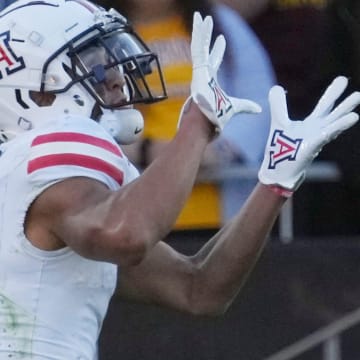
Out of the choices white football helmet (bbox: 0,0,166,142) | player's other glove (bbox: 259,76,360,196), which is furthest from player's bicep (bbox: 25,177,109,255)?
player's other glove (bbox: 259,76,360,196)

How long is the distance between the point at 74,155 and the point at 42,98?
0.30 m

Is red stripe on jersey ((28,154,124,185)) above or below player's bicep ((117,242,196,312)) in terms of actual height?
above

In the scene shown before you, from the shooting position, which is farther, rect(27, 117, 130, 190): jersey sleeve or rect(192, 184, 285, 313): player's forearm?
rect(192, 184, 285, 313): player's forearm

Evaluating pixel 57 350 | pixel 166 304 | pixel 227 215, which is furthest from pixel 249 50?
pixel 57 350

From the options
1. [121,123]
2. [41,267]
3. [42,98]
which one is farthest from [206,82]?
[41,267]

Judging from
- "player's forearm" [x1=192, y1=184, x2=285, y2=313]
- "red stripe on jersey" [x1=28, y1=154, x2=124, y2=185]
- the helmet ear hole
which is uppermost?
"red stripe on jersey" [x1=28, y1=154, x2=124, y2=185]

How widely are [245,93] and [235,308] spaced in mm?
697

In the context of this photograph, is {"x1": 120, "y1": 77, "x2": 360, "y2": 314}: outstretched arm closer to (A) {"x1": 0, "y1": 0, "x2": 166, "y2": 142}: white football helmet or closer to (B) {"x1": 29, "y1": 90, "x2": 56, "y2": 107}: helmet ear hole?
(A) {"x1": 0, "y1": 0, "x2": 166, "y2": 142}: white football helmet

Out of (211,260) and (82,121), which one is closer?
(82,121)

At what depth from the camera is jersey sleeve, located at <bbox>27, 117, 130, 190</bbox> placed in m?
3.48

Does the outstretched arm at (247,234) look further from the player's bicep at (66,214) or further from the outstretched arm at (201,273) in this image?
the player's bicep at (66,214)

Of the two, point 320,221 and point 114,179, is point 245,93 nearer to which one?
point 320,221

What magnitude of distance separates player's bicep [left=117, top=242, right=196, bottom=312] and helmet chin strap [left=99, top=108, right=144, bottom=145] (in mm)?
321

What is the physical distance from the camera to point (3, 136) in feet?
12.4
